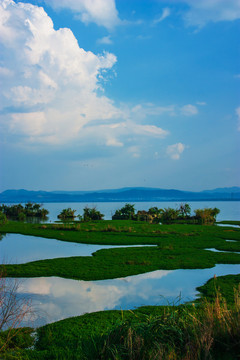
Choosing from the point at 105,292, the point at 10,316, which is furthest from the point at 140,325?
the point at 105,292

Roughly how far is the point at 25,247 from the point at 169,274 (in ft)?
29.6

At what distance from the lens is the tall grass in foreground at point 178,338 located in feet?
12.7

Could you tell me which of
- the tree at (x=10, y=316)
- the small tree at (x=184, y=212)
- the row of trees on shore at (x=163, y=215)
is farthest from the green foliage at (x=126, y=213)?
the tree at (x=10, y=316)

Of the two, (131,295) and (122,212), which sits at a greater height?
(122,212)

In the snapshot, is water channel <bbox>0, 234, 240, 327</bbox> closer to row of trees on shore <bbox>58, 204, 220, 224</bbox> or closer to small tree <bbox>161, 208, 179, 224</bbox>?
row of trees on shore <bbox>58, 204, 220, 224</bbox>

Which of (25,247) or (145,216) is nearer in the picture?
(25,247)

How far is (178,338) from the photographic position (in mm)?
4258

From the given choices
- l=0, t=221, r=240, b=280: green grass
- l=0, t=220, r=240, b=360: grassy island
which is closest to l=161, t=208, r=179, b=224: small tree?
l=0, t=221, r=240, b=280: green grass

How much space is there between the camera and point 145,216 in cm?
3475

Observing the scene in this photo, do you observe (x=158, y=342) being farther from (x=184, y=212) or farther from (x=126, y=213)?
(x=126, y=213)

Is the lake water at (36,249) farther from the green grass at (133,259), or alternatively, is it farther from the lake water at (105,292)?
the lake water at (105,292)

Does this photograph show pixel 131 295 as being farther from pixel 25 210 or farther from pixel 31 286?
pixel 25 210

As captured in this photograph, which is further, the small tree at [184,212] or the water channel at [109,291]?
the small tree at [184,212]

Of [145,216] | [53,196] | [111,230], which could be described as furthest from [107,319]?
[53,196]
